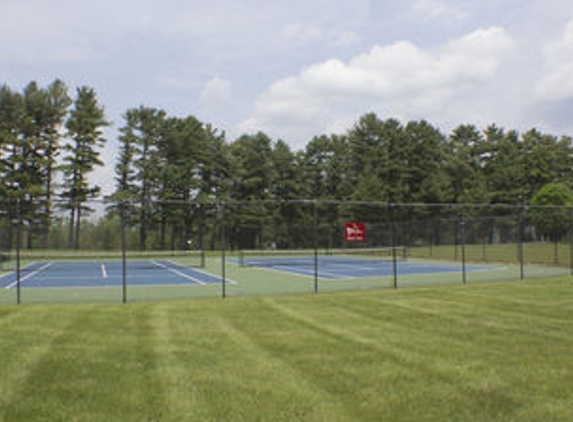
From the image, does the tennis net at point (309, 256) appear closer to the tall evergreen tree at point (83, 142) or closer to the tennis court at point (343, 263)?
the tennis court at point (343, 263)

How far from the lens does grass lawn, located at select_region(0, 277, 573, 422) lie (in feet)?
16.0

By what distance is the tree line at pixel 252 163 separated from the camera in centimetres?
4609

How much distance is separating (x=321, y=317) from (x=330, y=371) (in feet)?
13.1

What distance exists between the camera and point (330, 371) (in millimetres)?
6148

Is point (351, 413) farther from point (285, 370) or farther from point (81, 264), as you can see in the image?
point (81, 264)

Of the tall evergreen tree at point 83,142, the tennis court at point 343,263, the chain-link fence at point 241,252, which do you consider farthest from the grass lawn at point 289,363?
the tall evergreen tree at point 83,142

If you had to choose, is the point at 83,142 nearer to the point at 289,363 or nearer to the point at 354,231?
the point at 354,231

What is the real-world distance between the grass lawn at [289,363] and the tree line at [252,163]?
22124 mm

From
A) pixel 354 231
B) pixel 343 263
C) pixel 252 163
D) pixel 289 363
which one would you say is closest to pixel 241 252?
pixel 343 263

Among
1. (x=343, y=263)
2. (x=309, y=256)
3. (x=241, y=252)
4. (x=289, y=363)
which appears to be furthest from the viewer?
(x=309, y=256)

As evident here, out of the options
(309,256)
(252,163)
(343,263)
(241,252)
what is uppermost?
(252,163)

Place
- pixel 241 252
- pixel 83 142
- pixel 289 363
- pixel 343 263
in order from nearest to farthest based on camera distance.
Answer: pixel 289 363
pixel 241 252
pixel 343 263
pixel 83 142

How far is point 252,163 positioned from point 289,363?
5232 centimetres

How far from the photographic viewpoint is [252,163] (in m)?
58.2
